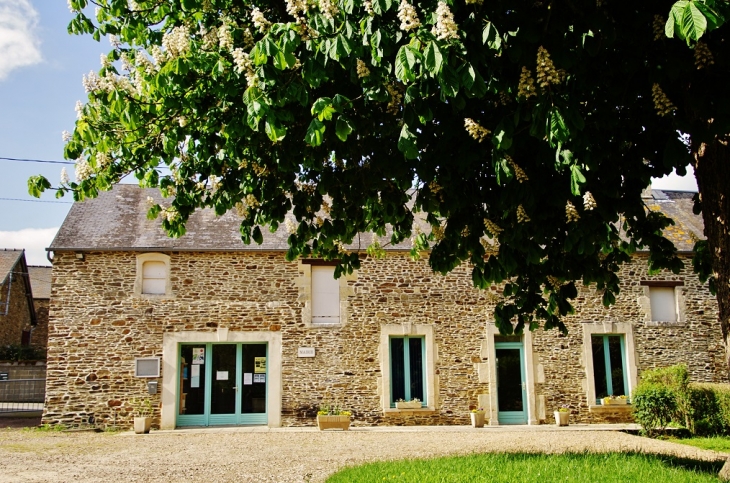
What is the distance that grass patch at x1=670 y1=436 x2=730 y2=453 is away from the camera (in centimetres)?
1119

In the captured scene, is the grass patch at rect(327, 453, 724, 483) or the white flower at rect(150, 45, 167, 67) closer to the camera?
the white flower at rect(150, 45, 167, 67)

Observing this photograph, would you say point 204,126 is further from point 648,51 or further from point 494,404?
point 494,404

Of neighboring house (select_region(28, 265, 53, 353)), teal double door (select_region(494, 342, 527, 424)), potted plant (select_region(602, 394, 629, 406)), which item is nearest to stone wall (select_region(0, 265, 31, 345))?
neighboring house (select_region(28, 265, 53, 353))

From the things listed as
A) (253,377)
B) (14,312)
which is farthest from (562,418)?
(14,312)

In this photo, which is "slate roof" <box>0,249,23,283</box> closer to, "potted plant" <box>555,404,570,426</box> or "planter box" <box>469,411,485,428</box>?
"planter box" <box>469,411,485,428</box>

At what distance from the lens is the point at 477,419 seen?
1375 centimetres

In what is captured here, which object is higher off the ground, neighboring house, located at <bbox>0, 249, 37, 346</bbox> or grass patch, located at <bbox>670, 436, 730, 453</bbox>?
neighboring house, located at <bbox>0, 249, 37, 346</bbox>

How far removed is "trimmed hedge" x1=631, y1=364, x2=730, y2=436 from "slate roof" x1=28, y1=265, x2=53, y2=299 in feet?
91.1

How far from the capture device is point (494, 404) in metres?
14.1

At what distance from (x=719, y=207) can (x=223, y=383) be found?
11069 mm

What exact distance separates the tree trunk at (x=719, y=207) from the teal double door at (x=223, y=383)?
10.2 meters

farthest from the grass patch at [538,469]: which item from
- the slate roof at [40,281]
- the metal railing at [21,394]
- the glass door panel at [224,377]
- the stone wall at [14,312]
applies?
the slate roof at [40,281]

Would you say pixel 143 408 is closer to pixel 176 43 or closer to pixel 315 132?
pixel 176 43

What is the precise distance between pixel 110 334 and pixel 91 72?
31.2 feet
